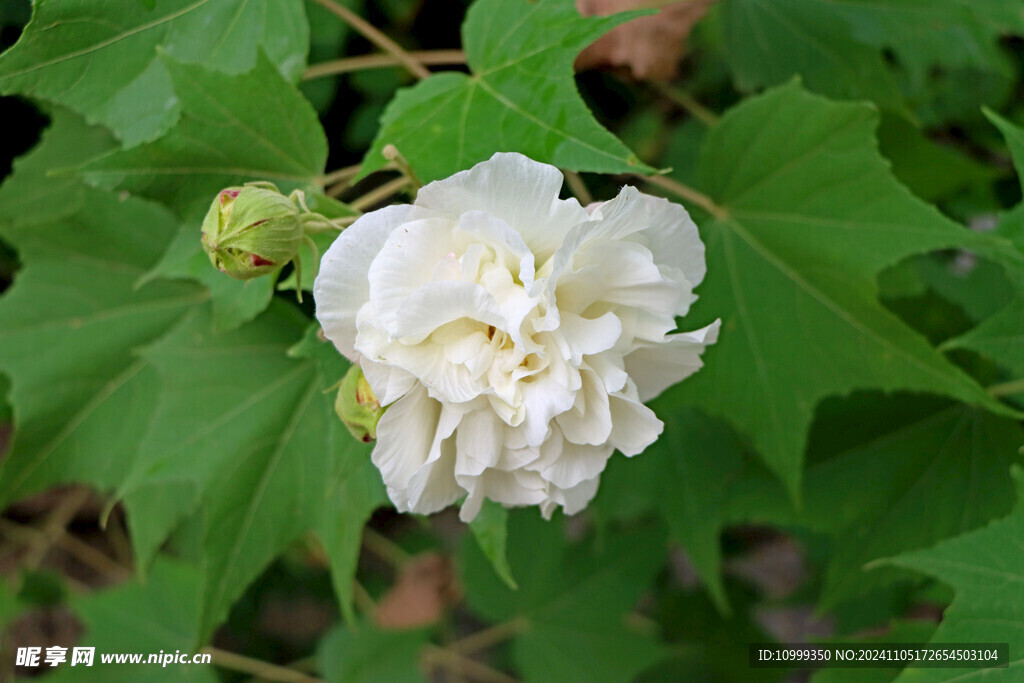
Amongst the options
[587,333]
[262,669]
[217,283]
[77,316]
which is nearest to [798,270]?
[587,333]

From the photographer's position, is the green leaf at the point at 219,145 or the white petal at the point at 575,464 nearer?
the white petal at the point at 575,464

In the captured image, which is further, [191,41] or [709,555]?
[709,555]

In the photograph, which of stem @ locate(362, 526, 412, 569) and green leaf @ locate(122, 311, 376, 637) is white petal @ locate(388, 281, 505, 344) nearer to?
green leaf @ locate(122, 311, 376, 637)

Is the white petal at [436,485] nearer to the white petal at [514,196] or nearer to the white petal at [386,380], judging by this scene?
the white petal at [386,380]

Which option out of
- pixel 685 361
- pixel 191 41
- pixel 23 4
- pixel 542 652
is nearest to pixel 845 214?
pixel 685 361

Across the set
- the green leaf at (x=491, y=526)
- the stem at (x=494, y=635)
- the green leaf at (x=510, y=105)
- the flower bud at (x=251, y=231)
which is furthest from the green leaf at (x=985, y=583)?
the stem at (x=494, y=635)

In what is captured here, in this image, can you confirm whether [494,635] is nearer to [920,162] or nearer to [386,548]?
[386,548]

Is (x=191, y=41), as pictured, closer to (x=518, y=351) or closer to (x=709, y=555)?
(x=518, y=351)
